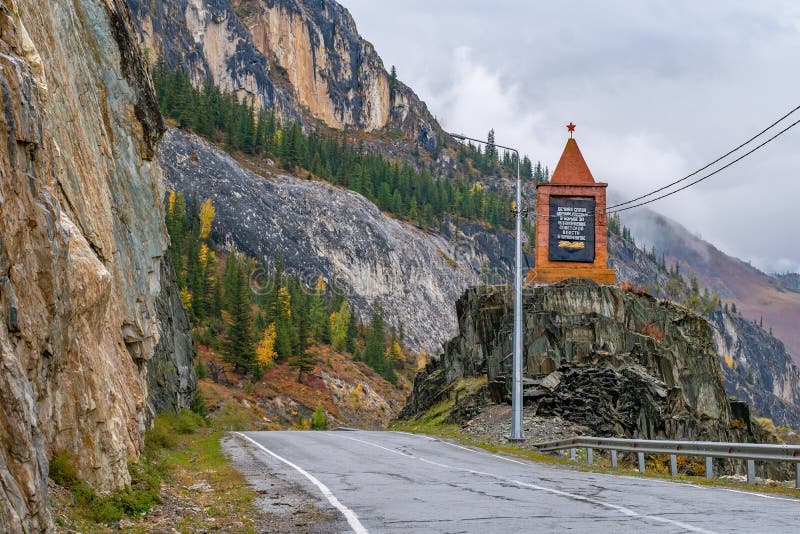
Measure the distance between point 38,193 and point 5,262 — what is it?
1.30 metres

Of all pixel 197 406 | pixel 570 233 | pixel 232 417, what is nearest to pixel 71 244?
pixel 570 233

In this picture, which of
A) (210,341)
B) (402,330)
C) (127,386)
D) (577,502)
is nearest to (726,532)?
(577,502)

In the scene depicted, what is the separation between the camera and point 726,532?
8.26 m

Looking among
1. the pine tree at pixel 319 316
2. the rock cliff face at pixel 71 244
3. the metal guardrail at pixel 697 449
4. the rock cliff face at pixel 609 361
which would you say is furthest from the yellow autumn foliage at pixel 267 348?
the metal guardrail at pixel 697 449

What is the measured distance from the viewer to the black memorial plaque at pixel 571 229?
131ft

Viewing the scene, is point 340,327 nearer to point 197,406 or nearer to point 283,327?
point 283,327

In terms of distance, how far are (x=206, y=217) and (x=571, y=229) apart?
93.3 m

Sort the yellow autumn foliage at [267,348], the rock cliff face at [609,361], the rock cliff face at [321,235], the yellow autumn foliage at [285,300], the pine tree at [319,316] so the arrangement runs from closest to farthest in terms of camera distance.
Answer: the rock cliff face at [609,361]
the yellow autumn foliage at [267,348]
the yellow autumn foliage at [285,300]
the pine tree at [319,316]
the rock cliff face at [321,235]

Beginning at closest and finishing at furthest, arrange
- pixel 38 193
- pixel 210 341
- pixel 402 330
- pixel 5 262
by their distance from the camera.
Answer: pixel 5 262 < pixel 38 193 < pixel 210 341 < pixel 402 330

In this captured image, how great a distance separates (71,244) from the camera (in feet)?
38.4

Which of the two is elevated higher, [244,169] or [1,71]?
[244,169]

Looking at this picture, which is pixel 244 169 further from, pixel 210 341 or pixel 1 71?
pixel 1 71

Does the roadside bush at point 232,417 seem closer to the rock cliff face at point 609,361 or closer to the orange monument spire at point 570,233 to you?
the rock cliff face at point 609,361

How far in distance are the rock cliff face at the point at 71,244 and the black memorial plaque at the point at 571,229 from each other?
21743 mm
